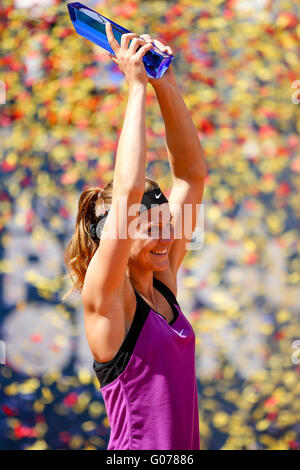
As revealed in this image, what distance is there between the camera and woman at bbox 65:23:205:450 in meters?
1.23

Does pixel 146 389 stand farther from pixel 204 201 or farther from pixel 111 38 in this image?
pixel 204 201

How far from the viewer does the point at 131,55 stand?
1.26 m

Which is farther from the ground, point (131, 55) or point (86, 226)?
point (131, 55)

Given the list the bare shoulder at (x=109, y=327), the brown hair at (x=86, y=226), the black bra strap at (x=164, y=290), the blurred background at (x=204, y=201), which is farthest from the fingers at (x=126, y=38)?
the blurred background at (x=204, y=201)

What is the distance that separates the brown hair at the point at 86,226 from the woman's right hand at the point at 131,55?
1.08ft

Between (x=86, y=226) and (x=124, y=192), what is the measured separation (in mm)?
311

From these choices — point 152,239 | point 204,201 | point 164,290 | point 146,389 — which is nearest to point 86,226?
point 152,239

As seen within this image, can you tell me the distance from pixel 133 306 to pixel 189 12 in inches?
81.4

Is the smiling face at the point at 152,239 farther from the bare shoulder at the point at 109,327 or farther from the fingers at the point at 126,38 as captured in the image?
the fingers at the point at 126,38

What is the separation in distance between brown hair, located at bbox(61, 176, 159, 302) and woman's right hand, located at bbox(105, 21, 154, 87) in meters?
0.33

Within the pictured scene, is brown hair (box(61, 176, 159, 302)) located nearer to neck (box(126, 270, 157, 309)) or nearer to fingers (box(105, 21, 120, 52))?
neck (box(126, 270, 157, 309))

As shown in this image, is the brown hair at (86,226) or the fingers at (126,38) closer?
the fingers at (126,38)

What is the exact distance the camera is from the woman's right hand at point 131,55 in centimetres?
126

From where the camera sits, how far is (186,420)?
1.37 meters
